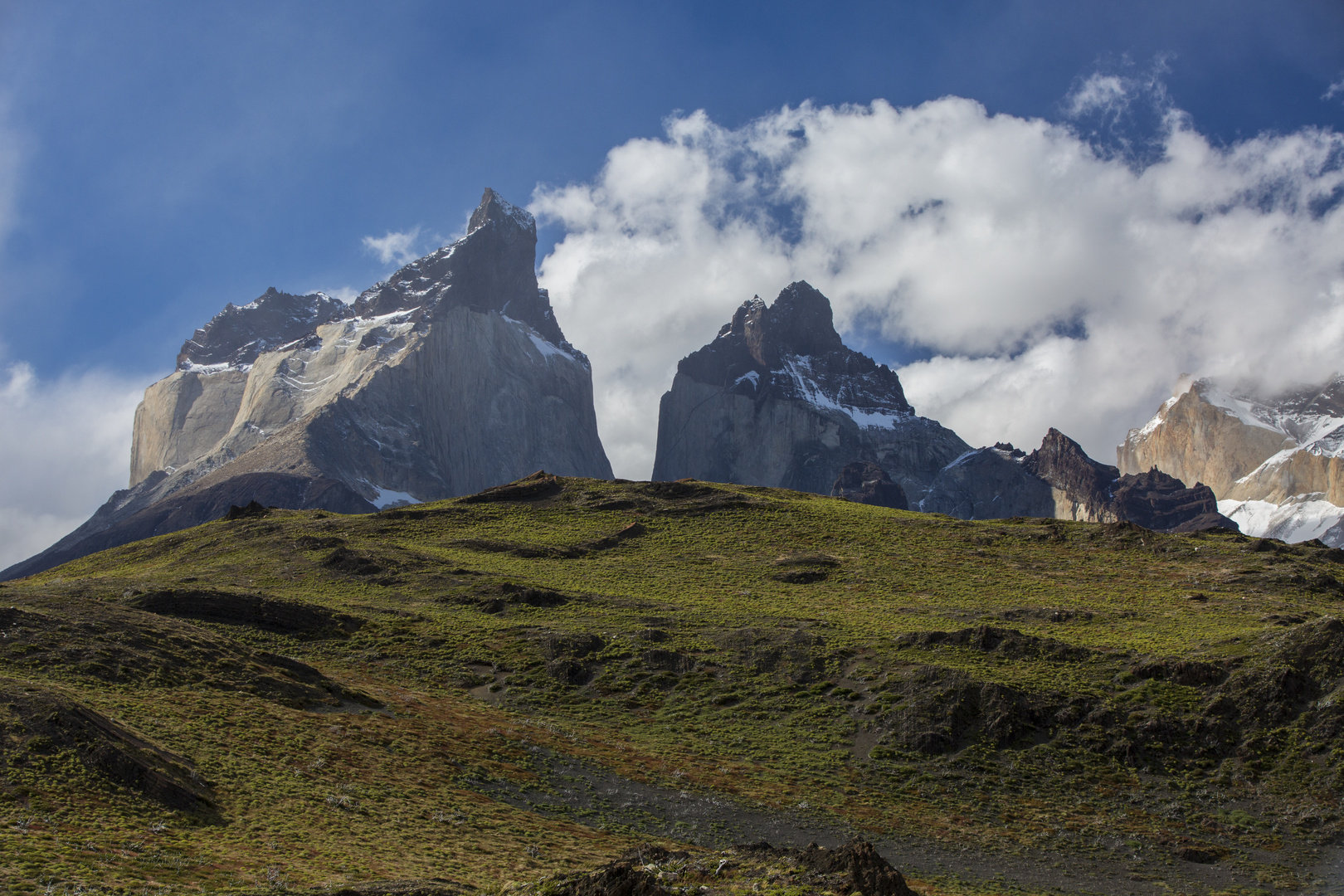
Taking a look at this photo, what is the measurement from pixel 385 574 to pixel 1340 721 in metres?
66.5

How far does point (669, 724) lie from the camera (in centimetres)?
4812

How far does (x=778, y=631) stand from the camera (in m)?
58.3

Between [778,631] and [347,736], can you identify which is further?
[778,631]

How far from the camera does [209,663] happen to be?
152ft

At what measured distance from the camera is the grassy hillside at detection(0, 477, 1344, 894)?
30.4 metres

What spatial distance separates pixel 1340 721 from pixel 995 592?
1240 inches

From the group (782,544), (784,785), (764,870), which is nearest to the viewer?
(764,870)

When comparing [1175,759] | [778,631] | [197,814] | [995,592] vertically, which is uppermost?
[995,592]

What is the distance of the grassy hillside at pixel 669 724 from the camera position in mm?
30359

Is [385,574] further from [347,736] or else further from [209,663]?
[347,736]

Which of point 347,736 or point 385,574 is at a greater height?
point 385,574

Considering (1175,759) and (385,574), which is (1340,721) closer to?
(1175,759)

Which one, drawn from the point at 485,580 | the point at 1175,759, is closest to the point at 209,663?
the point at 485,580

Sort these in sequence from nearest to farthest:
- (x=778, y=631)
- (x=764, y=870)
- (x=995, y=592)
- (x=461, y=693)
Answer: (x=764, y=870) < (x=461, y=693) < (x=778, y=631) < (x=995, y=592)
